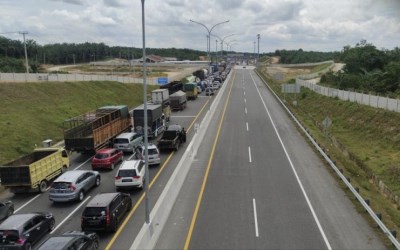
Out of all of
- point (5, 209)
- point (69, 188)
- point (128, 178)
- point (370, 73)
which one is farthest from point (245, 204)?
point (370, 73)

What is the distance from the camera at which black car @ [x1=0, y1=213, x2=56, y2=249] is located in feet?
56.3


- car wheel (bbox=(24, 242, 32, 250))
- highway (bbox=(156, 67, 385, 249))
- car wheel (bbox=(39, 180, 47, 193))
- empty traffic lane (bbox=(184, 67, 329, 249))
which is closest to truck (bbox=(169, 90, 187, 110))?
highway (bbox=(156, 67, 385, 249))

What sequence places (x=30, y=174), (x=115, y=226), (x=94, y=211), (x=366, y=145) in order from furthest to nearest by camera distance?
(x=366, y=145) < (x=30, y=174) < (x=115, y=226) < (x=94, y=211)

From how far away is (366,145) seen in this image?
1613 inches

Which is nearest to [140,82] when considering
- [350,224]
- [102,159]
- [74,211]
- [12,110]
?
[12,110]

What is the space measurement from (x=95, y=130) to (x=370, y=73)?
58726mm

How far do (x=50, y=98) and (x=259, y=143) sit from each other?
31114 millimetres

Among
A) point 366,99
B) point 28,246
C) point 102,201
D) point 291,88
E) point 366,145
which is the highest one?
point 291,88

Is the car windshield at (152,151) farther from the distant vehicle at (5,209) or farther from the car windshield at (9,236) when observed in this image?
the car windshield at (9,236)

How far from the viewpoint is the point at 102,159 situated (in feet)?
98.0

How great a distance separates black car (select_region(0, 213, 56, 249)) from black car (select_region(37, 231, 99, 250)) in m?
2.20

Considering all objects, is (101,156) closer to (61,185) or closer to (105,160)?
(105,160)

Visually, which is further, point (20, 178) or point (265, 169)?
point (265, 169)

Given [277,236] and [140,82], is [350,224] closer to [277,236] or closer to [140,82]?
[277,236]
